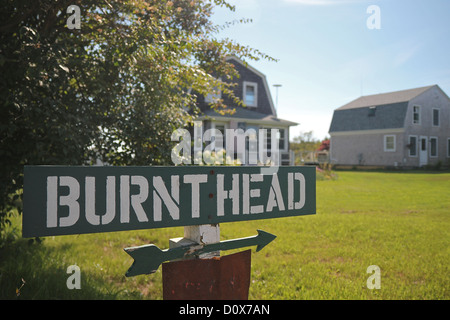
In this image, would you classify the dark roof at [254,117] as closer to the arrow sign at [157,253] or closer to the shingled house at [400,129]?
the shingled house at [400,129]

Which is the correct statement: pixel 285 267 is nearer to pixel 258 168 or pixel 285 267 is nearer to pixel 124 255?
pixel 124 255

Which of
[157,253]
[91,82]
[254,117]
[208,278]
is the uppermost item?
[254,117]

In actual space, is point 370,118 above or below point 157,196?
above

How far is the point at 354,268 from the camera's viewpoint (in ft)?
14.4

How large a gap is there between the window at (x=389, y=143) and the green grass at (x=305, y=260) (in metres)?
20.1

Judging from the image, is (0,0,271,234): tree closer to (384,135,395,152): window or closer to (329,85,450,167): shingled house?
(329,85,450,167): shingled house

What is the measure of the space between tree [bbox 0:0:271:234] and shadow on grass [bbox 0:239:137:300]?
3.65 ft

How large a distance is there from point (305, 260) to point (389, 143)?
24737 millimetres

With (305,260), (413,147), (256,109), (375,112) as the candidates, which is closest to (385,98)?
(375,112)

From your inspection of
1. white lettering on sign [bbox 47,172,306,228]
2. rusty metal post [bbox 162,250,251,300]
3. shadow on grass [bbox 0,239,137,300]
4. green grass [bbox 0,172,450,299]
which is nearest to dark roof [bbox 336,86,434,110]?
green grass [bbox 0,172,450,299]

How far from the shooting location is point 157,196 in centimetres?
145

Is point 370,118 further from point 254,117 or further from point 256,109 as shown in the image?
point 254,117

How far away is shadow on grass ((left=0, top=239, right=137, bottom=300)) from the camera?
3855 millimetres
